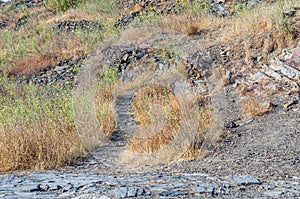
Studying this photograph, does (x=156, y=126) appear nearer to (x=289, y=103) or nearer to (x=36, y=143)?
(x=36, y=143)

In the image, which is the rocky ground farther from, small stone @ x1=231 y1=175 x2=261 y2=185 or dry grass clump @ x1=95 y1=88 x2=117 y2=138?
dry grass clump @ x1=95 y1=88 x2=117 y2=138

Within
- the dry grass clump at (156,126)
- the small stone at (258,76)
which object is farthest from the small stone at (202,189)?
the small stone at (258,76)

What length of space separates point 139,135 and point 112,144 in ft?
1.40

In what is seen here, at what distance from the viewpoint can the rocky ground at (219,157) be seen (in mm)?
2885

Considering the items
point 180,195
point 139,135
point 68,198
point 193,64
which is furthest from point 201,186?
point 193,64

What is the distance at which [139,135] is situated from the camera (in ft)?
16.0

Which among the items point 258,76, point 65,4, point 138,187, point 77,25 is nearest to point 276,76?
point 258,76

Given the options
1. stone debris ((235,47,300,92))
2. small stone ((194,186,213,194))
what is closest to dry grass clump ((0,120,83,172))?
small stone ((194,186,213,194))

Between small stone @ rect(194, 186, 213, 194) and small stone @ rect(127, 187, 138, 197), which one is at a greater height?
small stone @ rect(127, 187, 138, 197)

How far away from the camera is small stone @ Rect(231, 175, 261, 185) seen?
291 cm

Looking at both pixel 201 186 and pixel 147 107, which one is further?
pixel 147 107

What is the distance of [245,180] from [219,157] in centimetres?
90

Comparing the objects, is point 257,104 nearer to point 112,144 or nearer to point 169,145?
point 169,145

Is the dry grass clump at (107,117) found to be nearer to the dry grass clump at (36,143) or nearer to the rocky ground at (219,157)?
the rocky ground at (219,157)
